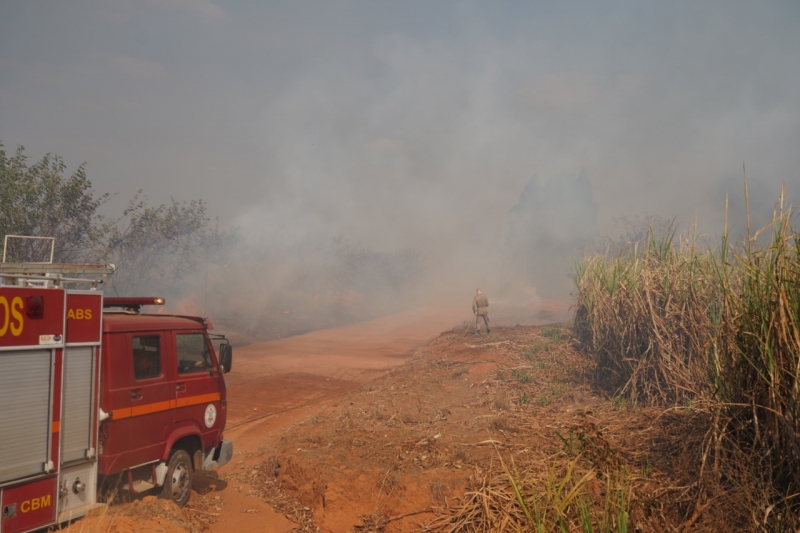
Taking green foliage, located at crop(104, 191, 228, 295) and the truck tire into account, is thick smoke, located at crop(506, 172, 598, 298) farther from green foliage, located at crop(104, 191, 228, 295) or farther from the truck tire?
the truck tire

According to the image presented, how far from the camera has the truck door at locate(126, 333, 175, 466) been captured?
676cm

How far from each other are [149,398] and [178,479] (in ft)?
4.20

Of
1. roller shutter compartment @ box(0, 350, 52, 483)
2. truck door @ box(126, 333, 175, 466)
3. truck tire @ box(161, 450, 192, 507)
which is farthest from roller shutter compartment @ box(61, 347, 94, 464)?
truck tire @ box(161, 450, 192, 507)

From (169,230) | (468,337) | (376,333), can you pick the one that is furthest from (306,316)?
(468,337)

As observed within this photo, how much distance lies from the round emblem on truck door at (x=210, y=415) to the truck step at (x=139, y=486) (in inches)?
45.5

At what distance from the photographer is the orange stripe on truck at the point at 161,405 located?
21.5 feet

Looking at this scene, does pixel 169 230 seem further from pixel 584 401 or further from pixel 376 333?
pixel 584 401

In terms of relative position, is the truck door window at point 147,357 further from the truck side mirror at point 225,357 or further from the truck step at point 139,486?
the truck step at point 139,486

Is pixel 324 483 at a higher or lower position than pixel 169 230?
lower

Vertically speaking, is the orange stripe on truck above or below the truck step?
above

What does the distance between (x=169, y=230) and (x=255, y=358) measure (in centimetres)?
1130

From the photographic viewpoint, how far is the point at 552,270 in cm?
5472

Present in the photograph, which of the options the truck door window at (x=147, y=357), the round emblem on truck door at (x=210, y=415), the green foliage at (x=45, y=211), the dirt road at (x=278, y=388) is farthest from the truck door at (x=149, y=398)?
the green foliage at (x=45, y=211)

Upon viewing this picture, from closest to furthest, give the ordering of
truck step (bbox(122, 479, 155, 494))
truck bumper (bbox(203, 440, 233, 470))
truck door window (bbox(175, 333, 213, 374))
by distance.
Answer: truck step (bbox(122, 479, 155, 494)), truck door window (bbox(175, 333, 213, 374)), truck bumper (bbox(203, 440, 233, 470))
